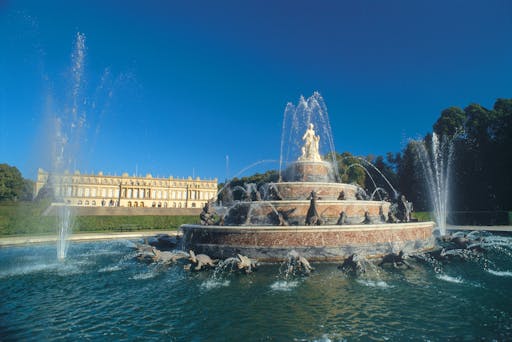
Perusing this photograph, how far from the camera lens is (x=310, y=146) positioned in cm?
2734

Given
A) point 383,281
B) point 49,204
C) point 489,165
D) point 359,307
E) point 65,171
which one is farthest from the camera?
point 489,165

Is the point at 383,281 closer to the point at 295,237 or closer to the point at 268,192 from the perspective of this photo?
the point at 295,237

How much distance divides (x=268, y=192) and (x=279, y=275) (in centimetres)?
929

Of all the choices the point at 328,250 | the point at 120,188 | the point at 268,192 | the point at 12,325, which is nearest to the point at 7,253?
the point at 12,325

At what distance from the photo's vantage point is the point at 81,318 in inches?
322

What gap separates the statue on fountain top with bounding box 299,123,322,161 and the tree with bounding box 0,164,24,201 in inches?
3203

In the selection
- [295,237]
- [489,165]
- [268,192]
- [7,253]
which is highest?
[489,165]

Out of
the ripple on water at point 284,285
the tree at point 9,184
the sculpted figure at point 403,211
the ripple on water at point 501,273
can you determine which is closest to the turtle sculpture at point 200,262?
the ripple on water at point 284,285

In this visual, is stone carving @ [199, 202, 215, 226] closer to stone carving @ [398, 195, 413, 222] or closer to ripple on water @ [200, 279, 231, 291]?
ripple on water @ [200, 279, 231, 291]

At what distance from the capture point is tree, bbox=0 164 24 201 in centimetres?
7649

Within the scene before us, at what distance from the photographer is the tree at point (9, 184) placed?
251 ft

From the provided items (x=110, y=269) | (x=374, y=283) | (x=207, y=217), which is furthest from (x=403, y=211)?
(x=110, y=269)

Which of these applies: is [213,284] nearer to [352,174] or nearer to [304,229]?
[304,229]

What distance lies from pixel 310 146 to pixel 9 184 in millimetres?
85466
